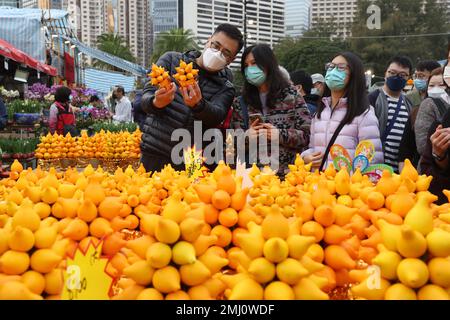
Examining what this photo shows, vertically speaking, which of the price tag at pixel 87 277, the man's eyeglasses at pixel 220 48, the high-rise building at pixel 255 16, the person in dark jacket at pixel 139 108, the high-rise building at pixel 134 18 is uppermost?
the high-rise building at pixel 134 18

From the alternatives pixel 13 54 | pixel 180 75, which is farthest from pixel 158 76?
pixel 13 54

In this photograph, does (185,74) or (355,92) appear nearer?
(185,74)

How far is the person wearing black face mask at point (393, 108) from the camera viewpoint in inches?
153

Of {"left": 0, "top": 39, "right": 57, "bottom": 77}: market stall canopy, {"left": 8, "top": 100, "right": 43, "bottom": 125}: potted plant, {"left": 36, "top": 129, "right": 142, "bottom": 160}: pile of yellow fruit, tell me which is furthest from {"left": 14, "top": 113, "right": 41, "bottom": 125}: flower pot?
{"left": 0, "top": 39, "right": 57, "bottom": 77}: market stall canopy

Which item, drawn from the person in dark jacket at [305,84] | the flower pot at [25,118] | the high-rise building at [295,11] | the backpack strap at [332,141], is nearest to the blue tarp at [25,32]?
the flower pot at [25,118]

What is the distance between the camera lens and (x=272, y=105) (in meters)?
3.09

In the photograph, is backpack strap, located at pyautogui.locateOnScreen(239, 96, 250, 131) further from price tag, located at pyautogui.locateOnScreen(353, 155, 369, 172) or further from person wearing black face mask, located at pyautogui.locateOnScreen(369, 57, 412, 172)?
person wearing black face mask, located at pyautogui.locateOnScreen(369, 57, 412, 172)

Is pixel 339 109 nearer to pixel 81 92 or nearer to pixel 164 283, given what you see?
pixel 164 283

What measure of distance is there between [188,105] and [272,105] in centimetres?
55

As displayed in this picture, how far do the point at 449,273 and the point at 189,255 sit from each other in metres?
0.56

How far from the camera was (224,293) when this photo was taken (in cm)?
126

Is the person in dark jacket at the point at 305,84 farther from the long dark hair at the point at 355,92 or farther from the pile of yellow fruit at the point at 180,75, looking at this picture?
the pile of yellow fruit at the point at 180,75

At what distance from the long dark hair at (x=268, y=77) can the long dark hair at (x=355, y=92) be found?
401mm

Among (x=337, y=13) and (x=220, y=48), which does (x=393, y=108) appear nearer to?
(x=220, y=48)
